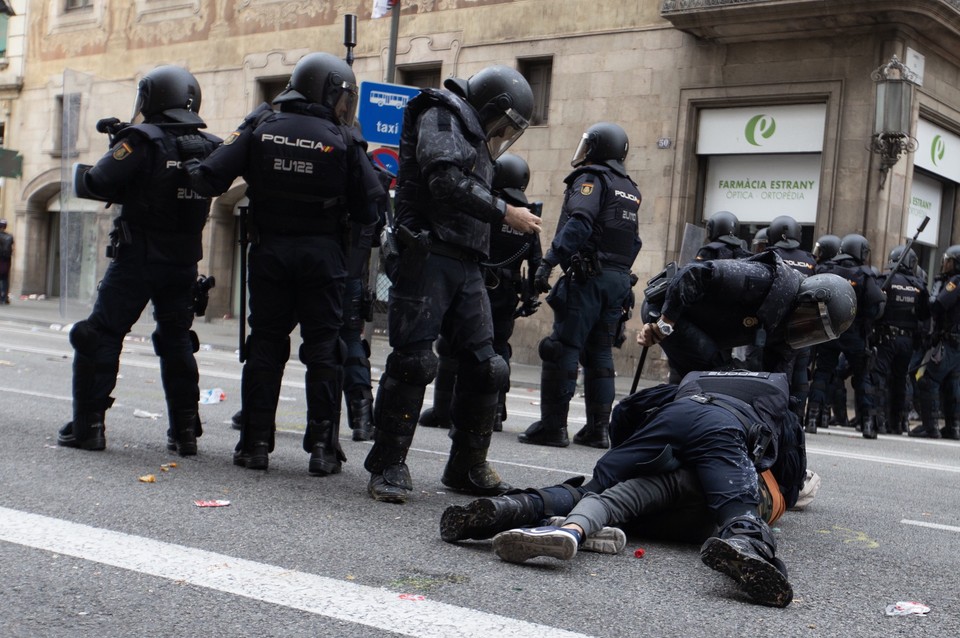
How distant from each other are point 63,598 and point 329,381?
98.4 inches

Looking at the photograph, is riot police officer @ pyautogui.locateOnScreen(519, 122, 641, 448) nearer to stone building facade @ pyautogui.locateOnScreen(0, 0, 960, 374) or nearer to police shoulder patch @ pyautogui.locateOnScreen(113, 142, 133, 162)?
police shoulder patch @ pyautogui.locateOnScreen(113, 142, 133, 162)

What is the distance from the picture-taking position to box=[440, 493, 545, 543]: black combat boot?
394 cm

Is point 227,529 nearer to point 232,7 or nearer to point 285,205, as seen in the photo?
point 285,205

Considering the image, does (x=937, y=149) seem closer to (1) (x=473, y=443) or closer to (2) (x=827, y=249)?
(2) (x=827, y=249)

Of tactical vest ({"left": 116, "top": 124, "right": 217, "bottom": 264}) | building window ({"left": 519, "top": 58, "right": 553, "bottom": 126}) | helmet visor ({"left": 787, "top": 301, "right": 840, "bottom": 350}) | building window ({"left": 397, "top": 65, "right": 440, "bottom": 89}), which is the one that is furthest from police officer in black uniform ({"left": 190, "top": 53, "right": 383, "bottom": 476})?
building window ({"left": 397, "top": 65, "right": 440, "bottom": 89})

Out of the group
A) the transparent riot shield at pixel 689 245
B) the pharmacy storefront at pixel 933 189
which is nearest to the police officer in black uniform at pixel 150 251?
the transparent riot shield at pixel 689 245

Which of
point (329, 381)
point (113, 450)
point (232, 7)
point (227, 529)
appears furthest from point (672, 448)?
point (232, 7)

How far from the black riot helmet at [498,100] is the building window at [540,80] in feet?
44.2

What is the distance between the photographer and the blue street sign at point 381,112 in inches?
492

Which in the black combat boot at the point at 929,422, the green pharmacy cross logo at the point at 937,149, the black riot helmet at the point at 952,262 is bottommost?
the black combat boot at the point at 929,422

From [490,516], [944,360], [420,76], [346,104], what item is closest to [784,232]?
[944,360]

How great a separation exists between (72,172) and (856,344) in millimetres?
7550

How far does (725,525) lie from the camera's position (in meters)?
3.87

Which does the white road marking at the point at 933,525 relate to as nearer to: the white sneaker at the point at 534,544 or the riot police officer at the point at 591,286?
the white sneaker at the point at 534,544
